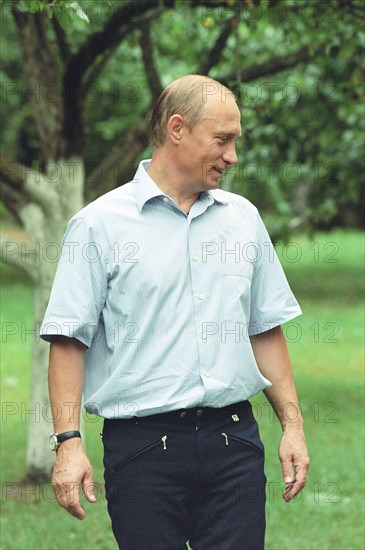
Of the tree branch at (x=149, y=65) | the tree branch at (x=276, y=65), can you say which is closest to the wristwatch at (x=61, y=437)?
the tree branch at (x=276, y=65)

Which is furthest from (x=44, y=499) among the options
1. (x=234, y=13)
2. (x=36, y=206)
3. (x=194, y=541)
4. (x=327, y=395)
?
(x=327, y=395)

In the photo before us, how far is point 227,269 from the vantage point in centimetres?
349

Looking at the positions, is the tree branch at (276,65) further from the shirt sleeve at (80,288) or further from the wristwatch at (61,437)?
the wristwatch at (61,437)

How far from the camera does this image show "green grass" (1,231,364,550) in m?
6.55

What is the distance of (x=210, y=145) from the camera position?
135 inches

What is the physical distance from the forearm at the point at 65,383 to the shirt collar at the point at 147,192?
468 mm

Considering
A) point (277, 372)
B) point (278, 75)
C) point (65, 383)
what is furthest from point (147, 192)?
point (278, 75)

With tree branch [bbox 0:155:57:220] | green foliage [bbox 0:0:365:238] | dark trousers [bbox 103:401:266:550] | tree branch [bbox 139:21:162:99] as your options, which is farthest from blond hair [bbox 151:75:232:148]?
tree branch [bbox 139:21:162:99]

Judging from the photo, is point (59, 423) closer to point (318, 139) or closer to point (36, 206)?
point (36, 206)

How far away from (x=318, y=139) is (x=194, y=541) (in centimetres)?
803

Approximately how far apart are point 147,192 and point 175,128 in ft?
0.67

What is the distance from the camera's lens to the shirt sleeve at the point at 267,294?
3684 millimetres

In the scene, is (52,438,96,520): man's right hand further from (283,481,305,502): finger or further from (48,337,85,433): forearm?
(283,481,305,502): finger

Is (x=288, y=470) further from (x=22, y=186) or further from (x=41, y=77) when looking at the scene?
(x=41, y=77)
